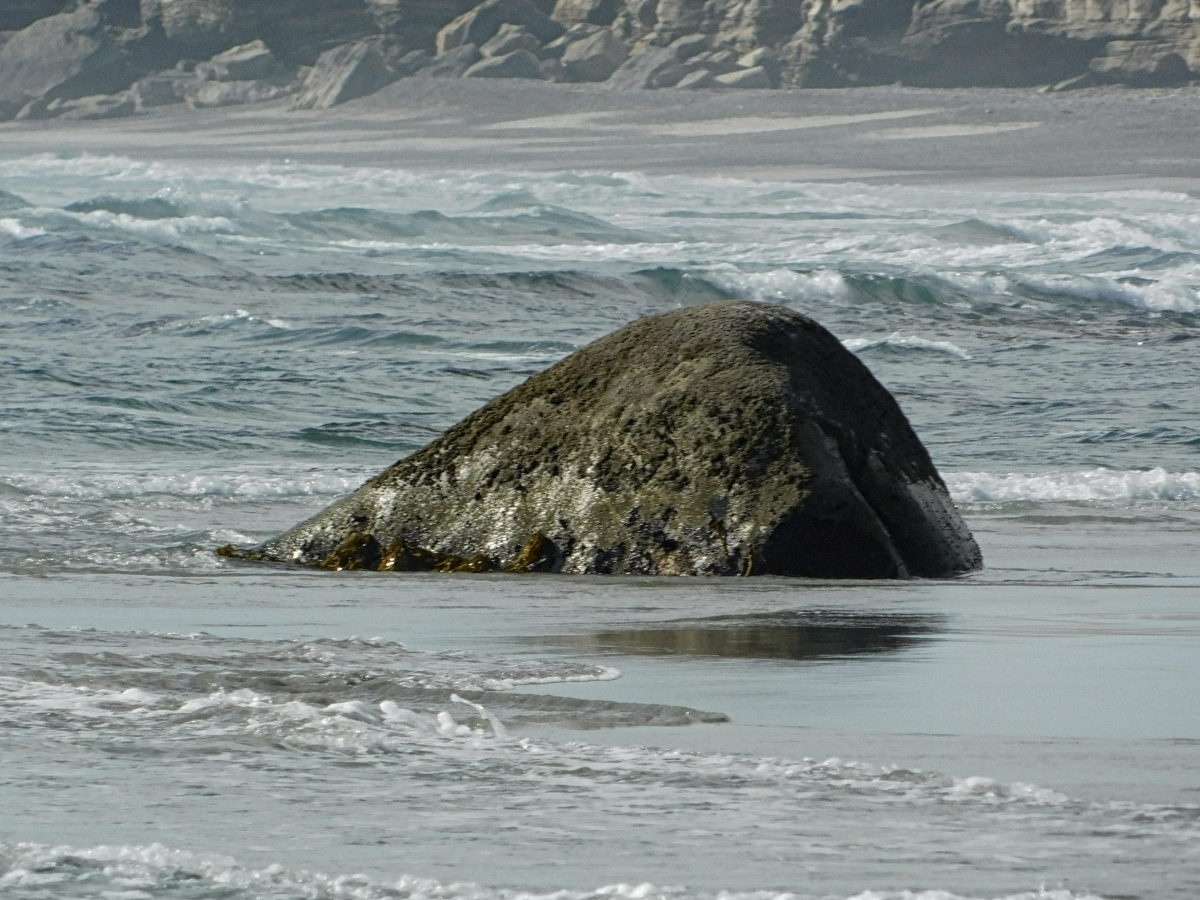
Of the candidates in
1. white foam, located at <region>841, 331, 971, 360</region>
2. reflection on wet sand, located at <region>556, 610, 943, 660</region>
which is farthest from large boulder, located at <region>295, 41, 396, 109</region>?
reflection on wet sand, located at <region>556, 610, 943, 660</region>

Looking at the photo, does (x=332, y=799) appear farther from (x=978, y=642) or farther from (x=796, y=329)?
(x=796, y=329)

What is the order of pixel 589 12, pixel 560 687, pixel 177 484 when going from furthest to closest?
pixel 589 12
pixel 177 484
pixel 560 687

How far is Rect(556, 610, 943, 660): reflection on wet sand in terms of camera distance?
14.2ft

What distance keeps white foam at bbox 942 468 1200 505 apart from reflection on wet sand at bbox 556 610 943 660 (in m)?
4.13

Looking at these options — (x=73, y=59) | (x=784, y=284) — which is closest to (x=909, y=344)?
(x=784, y=284)

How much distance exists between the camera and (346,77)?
94500mm

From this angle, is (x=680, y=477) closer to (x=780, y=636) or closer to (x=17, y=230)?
(x=780, y=636)

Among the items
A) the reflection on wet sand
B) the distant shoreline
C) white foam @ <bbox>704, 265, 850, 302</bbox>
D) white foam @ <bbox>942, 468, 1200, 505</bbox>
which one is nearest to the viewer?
the reflection on wet sand

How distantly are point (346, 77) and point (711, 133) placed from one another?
28086mm

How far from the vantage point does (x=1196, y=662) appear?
414 centimetres

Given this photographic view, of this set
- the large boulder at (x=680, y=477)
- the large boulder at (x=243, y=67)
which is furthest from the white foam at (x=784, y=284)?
the large boulder at (x=243, y=67)

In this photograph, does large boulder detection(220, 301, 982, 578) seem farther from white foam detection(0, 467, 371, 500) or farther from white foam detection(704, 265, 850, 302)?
white foam detection(704, 265, 850, 302)

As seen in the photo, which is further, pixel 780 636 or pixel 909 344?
pixel 909 344

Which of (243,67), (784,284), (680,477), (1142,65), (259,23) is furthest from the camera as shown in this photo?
(259,23)
